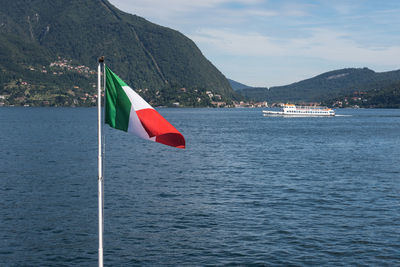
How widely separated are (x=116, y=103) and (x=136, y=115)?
0.87 meters

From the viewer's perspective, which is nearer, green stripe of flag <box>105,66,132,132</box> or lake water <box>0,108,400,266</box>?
green stripe of flag <box>105,66,132,132</box>

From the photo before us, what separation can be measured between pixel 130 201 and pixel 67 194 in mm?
6245

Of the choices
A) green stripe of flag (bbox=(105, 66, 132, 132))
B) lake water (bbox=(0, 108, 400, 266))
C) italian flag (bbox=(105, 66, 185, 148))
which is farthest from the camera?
lake water (bbox=(0, 108, 400, 266))

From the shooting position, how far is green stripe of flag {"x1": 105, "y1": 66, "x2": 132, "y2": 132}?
15.1 metres

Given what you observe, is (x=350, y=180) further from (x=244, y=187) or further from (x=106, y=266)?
(x=106, y=266)

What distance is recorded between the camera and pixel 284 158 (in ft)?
217

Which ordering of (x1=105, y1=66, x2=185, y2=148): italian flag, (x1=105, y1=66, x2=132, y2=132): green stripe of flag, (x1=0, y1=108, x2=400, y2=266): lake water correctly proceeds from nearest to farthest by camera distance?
(x1=105, y1=66, x2=185, y2=148): italian flag, (x1=105, y1=66, x2=132, y2=132): green stripe of flag, (x1=0, y1=108, x2=400, y2=266): lake water

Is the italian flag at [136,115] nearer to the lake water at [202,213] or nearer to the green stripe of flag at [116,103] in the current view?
the green stripe of flag at [116,103]

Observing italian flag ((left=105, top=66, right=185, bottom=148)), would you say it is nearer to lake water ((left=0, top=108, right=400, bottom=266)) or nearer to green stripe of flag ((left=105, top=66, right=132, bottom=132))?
green stripe of flag ((left=105, top=66, right=132, bottom=132))

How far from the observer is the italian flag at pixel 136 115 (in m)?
→ 15.0

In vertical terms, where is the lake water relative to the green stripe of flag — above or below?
below

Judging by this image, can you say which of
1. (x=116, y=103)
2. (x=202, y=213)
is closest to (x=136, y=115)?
(x=116, y=103)

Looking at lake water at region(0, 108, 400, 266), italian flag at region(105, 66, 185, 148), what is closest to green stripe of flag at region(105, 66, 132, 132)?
italian flag at region(105, 66, 185, 148)

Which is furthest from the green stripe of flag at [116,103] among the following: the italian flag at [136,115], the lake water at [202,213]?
the lake water at [202,213]
